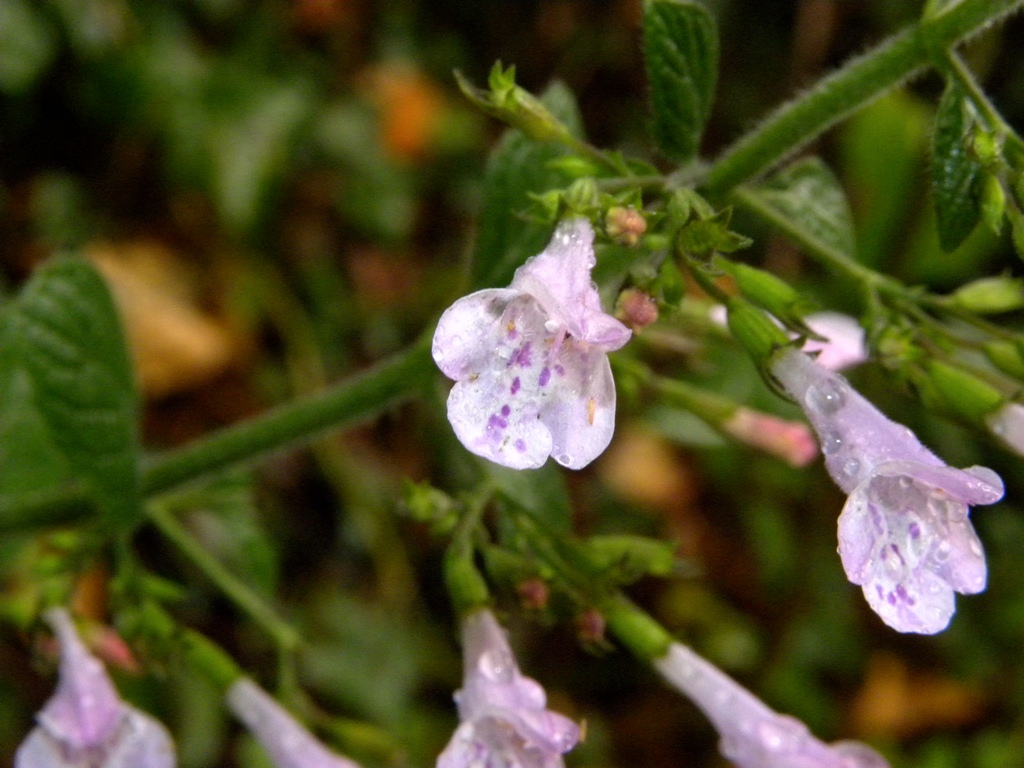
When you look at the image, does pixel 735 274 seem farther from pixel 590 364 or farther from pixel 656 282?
pixel 590 364

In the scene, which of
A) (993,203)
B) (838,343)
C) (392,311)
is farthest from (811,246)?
(392,311)

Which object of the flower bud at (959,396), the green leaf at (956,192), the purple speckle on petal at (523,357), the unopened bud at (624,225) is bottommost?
the purple speckle on petal at (523,357)

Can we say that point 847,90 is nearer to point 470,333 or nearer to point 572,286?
point 572,286

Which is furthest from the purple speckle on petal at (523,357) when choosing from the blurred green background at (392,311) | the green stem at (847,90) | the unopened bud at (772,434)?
the blurred green background at (392,311)

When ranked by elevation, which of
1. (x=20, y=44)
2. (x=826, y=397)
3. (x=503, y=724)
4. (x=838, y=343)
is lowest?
(x=503, y=724)

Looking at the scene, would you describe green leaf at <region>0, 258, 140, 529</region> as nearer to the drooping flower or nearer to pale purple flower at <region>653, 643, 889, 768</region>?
the drooping flower

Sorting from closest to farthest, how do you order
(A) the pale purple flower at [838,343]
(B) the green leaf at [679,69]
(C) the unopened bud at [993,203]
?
1. (C) the unopened bud at [993,203]
2. (B) the green leaf at [679,69]
3. (A) the pale purple flower at [838,343]

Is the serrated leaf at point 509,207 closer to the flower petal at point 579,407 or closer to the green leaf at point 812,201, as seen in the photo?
the green leaf at point 812,201
